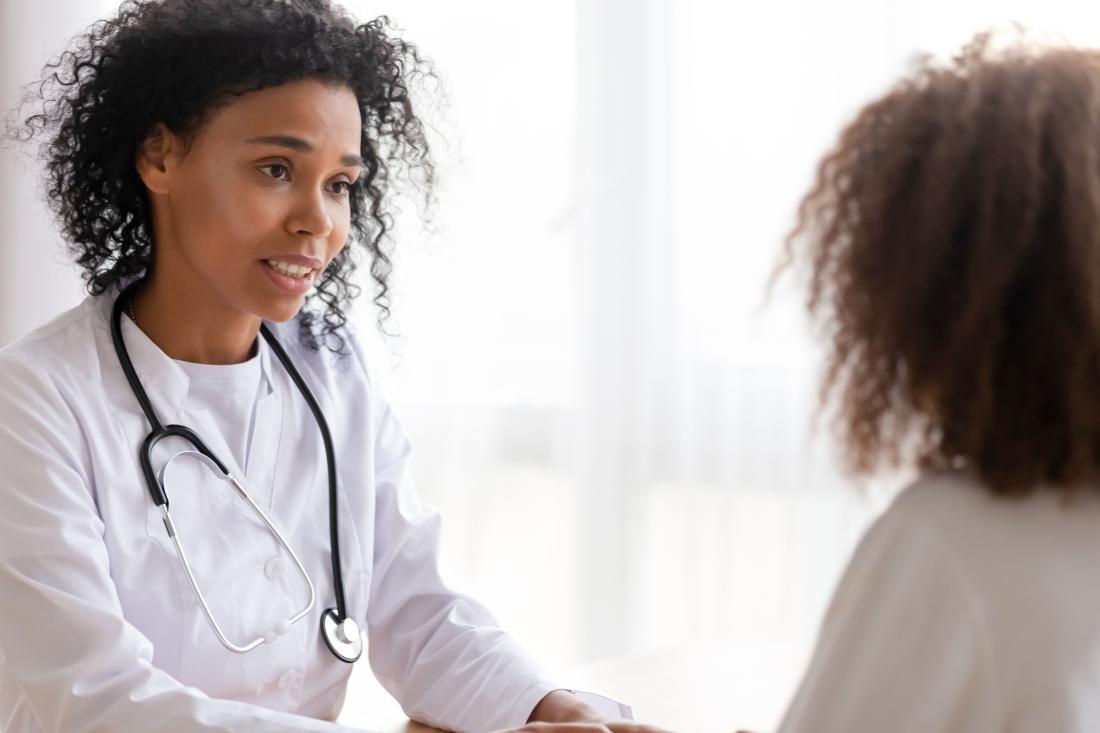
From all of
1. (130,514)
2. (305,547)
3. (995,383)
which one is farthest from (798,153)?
(995,383)

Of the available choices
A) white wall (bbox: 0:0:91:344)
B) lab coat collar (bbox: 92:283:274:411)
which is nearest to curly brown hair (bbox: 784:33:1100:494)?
lab coat collar (bbox: 92:283:274:411)

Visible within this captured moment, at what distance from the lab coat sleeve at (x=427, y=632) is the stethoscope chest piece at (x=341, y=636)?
0.33ft

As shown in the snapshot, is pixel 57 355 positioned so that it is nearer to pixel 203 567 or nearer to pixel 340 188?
pixel 203 567

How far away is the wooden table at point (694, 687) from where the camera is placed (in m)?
1.46

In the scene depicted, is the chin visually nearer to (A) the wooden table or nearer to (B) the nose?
(B) the nose

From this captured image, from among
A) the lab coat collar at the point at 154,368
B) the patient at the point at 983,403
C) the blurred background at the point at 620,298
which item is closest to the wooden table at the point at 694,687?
the lab coat collar at the point at 154,368

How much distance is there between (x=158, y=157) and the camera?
1.59 m

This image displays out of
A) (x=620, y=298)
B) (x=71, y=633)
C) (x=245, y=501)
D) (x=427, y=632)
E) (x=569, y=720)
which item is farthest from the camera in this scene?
(x=620, y=298)

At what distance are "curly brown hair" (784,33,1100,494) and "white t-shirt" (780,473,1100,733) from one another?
4 centimetres

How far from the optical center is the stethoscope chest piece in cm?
149

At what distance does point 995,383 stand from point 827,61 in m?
2.24

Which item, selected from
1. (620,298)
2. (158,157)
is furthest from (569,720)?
(620,298)

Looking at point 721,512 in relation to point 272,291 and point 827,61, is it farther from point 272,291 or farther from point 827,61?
point 272,291

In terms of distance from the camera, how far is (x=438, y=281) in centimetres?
351
